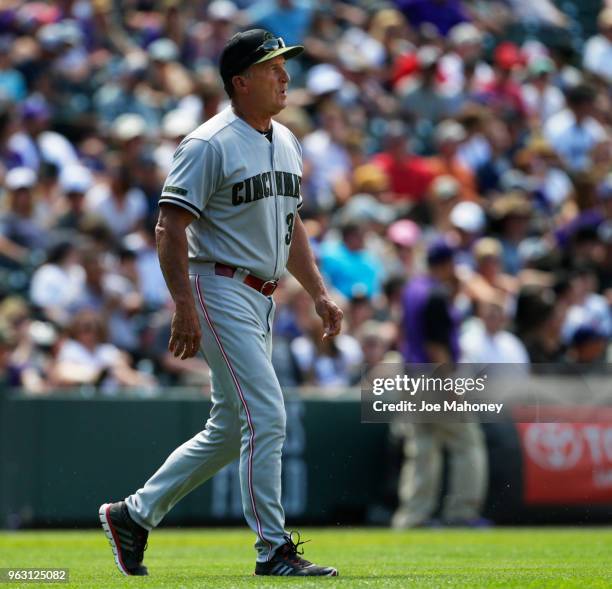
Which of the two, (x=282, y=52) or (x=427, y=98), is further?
(x=427, y=98)

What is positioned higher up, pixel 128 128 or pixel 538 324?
pixel 128 128

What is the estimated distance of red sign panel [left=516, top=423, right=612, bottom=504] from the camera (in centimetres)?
1188

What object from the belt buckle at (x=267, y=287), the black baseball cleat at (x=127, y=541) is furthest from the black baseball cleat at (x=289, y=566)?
the belt buckle at (x=267, y=287)

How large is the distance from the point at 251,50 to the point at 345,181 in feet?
28.9

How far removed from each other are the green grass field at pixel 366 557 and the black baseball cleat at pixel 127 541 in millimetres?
73

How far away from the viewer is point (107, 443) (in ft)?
37.4

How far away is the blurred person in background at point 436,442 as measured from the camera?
11180mm

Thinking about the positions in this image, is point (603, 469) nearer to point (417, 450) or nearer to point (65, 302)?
point (417, 450)

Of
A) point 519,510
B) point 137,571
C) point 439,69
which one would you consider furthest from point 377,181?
point 137,571

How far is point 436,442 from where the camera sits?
11445mm

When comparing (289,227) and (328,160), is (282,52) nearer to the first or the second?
(289,227)

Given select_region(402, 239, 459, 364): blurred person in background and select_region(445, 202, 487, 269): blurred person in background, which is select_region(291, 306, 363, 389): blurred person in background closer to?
select_region(402, 239, 459, 364): blurred person in background

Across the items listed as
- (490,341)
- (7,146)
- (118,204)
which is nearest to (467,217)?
(490,341)

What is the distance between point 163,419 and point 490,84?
8.38m
